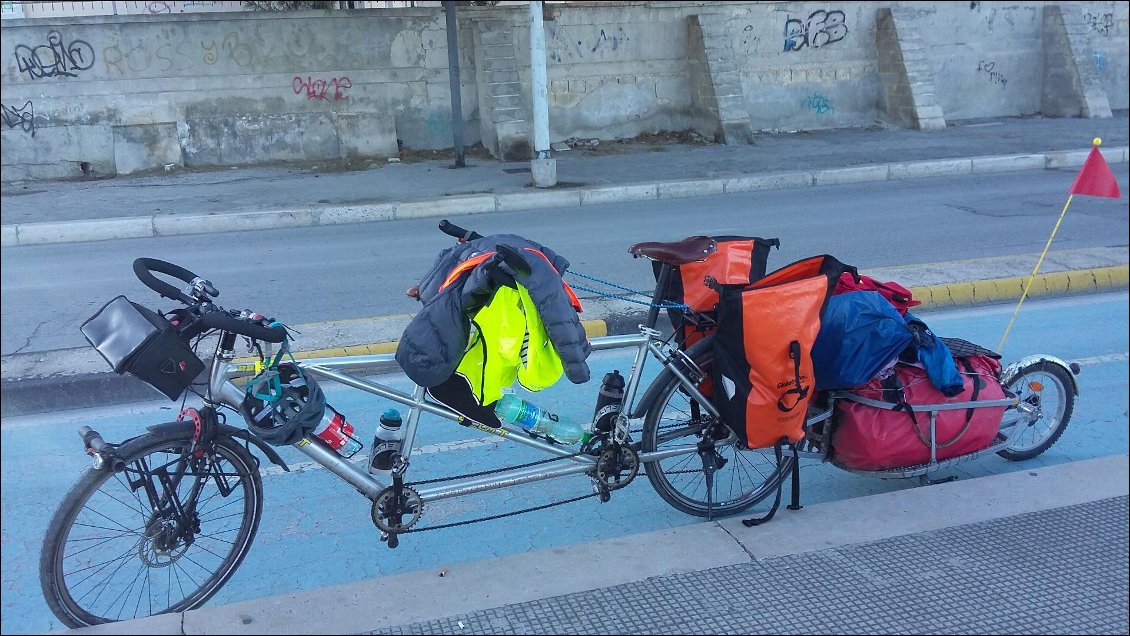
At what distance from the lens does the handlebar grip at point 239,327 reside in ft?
9.98

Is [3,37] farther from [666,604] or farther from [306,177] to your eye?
[666,604]

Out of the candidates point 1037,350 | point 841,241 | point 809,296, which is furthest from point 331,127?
point 809,296

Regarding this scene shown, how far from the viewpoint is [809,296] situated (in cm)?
354

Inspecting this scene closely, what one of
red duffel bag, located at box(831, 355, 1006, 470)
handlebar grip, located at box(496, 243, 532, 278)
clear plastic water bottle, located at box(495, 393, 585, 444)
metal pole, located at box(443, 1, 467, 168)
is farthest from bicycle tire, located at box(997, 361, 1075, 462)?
metal pole, located at box(443, 1, 467, 168)

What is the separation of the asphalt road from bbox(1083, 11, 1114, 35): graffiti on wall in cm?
948

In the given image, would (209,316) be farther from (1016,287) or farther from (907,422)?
(1016,287)

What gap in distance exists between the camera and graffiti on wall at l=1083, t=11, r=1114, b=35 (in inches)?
781

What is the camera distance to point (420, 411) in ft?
11.3

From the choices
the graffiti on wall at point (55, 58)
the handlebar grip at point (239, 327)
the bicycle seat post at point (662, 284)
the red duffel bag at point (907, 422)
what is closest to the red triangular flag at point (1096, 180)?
the red duffel bag at point (907, 422)

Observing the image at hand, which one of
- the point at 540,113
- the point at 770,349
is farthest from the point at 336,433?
the point at 540,113

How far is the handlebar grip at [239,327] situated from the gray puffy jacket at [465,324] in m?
0.43

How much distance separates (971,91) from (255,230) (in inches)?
610

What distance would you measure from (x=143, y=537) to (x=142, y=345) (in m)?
0.77

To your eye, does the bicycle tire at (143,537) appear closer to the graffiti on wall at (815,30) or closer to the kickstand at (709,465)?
the kickstand at (709,465)
